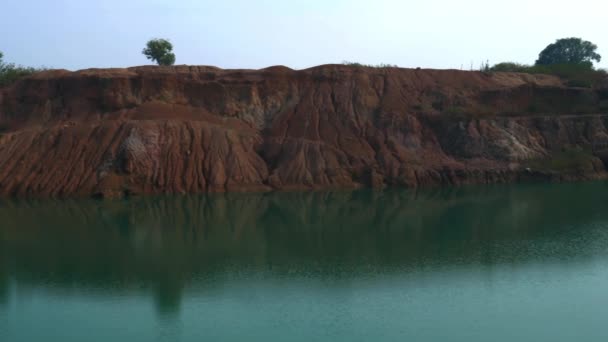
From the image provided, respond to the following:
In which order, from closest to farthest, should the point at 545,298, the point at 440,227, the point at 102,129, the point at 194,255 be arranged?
1. the point at 545,298
2. the point at 194,255
3. the point at 440,227
4. the point at 102,129

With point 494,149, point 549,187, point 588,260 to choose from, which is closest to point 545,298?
point 588,260

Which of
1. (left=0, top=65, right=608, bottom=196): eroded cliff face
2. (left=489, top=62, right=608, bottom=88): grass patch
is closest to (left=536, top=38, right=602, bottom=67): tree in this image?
(left=489, top=62, right=608, bottom=88): grass patch

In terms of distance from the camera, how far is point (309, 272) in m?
17.7

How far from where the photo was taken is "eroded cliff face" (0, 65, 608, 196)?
36.7 meters

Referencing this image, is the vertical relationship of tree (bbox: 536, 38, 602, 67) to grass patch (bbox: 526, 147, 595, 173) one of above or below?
above

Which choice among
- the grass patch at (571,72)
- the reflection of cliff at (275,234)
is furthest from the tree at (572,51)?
the reflection of cliff at (275,234)

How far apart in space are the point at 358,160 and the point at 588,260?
851 inches

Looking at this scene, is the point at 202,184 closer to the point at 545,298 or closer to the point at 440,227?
the point at 440,227

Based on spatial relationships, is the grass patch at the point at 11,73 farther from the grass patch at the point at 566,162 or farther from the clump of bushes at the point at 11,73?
the grass patch at the point at 566,162

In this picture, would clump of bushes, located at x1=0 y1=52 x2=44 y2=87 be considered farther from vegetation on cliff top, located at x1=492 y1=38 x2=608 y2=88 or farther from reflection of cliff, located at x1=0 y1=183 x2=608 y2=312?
vegetation on cliff top, located at x1=492 y1=38 x2=608 y2=88

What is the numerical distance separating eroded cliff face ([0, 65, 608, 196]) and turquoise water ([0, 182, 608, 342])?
6568 millimetres

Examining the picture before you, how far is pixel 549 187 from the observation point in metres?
35.9

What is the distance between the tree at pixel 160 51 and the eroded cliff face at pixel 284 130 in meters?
11.8

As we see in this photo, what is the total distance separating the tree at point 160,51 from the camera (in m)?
55.4
